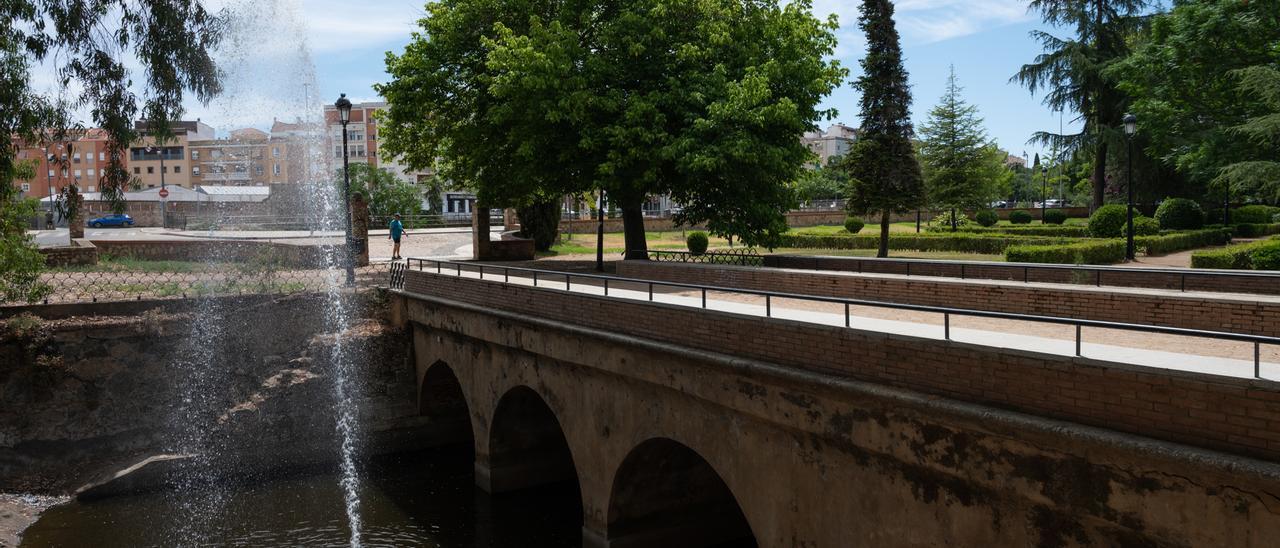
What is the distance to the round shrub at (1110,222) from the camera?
29.8m

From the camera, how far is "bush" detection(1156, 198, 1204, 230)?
32.9m

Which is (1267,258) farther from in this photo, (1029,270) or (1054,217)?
(1054,217)

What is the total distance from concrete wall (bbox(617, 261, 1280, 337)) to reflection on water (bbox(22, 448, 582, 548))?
5717 millimetres

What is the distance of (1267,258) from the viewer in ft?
61.6

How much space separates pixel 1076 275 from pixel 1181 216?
2443cm

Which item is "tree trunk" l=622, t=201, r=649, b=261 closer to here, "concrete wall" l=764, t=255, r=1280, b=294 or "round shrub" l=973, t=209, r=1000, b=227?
"concrete wall" l=764, t=255, r=1280, b=294

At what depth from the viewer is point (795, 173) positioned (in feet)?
→ 66.9

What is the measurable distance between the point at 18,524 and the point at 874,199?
26335 millimetres

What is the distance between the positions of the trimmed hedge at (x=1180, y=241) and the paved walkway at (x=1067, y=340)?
18.7m

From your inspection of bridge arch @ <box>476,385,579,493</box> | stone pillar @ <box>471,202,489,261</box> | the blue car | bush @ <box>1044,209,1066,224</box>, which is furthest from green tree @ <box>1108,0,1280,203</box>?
the blue car

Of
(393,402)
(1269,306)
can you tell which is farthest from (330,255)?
(1269,306)

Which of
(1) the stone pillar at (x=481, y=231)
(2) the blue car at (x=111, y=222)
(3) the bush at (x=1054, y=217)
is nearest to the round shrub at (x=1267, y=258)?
(1) the stone pillar at (x=481, y=231)

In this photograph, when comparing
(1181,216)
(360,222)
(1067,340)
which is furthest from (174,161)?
(1067,340)

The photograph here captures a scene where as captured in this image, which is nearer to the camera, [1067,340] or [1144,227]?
[1067,340]
